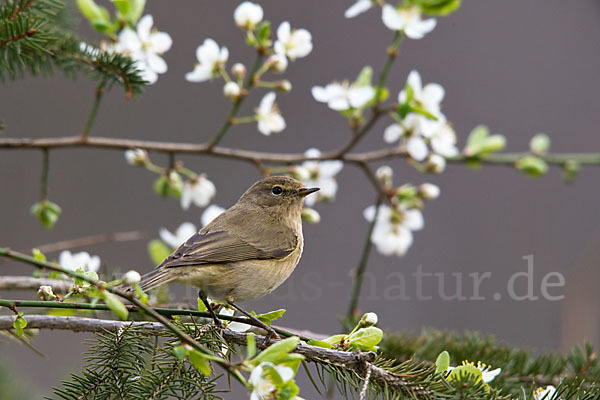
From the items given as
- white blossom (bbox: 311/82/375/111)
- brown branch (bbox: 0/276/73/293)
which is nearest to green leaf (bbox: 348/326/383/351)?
brown branch (bbox: 0/276/73/293)

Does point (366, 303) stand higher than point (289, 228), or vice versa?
point (366, 303)

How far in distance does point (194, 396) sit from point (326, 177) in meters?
1.66

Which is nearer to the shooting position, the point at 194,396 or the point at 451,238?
the point at 194,396

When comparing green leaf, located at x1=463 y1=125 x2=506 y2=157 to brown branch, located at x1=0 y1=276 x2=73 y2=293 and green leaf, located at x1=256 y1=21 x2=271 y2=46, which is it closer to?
green leaf, located at x1=256 y1=21 x2=271 y2=46

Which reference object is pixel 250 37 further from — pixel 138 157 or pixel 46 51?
pixel 46 51

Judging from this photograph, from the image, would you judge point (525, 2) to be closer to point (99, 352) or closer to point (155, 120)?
point (155, 120)

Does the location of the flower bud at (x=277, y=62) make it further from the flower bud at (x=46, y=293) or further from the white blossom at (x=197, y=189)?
the flower bud at (x=46, y=293)

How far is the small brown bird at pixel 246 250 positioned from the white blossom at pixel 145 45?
2.52ft

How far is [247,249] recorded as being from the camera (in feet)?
10.2

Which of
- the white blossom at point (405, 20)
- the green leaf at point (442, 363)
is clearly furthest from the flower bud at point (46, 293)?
the white blossom at point (405, 20)

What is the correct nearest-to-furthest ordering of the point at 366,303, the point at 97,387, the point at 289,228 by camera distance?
the point at 97,387 → the point at 289,228 → the point at 366,303

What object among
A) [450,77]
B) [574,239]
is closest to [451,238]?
[574,239]

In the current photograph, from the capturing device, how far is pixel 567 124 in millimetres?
6797

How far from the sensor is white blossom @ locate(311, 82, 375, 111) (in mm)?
2564
